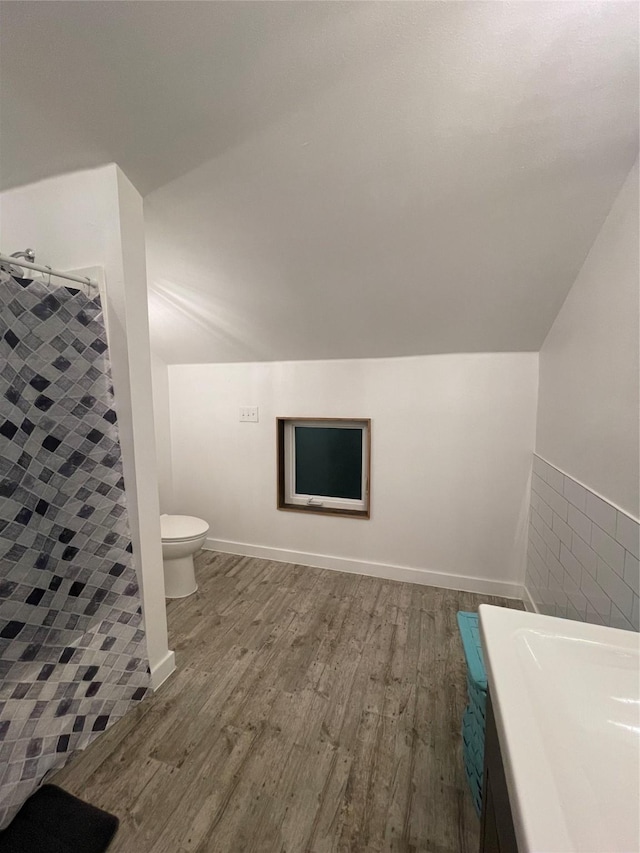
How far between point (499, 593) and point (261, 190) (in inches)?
97.8

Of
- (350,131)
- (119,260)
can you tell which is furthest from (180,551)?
(350,131)

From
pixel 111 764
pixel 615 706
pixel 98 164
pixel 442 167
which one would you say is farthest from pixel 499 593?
pixel 98 164

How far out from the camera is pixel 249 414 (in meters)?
2.61

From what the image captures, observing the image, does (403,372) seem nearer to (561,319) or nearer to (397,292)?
(397,292)

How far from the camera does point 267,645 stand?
1746 mm

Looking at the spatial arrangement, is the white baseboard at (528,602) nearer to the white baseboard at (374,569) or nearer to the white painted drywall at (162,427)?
the white baseboard at (374,569)

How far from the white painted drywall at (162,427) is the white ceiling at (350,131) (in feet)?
3.75

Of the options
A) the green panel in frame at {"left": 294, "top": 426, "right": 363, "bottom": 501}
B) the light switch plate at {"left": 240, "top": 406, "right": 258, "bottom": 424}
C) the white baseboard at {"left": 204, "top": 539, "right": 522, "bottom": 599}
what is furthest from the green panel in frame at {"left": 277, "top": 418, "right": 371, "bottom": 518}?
the white baseboard at {"left": 204, "top": 539, "right": 522, "bottom": 599}

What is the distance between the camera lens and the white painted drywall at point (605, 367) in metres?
1.02

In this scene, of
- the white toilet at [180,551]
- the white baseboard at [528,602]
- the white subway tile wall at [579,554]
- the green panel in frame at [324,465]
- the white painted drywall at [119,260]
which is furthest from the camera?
the green panel in frame at [324,465]

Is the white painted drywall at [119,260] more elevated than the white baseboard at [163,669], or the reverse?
the white painted drywall at [119,260]

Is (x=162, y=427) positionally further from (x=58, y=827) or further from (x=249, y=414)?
(x=58, y=827)

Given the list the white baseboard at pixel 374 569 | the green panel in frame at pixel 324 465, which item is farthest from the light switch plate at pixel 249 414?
the white baseboard at pixel 374 569

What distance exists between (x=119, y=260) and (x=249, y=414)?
1.44m
